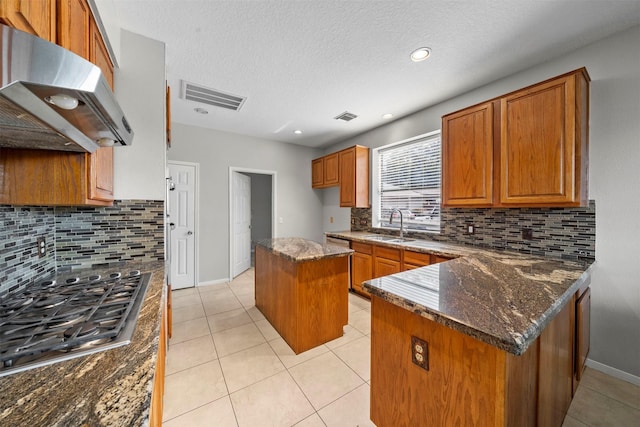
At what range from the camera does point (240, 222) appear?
4555 mm

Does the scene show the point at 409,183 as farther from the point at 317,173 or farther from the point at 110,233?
the point at 110,233

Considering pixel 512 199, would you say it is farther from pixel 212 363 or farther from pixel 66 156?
pixel 66 156

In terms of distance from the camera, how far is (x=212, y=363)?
1998mm

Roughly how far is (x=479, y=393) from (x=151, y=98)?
107 inches

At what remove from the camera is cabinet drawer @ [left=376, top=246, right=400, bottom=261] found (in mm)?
2889

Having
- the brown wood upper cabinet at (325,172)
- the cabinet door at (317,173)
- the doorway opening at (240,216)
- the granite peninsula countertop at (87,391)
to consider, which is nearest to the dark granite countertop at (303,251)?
the granite peninsula countertop at (87,391)

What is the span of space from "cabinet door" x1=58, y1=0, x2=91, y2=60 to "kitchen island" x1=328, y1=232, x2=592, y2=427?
70.6 inches

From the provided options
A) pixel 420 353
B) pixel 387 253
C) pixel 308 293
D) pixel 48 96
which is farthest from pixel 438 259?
pixel 48 96

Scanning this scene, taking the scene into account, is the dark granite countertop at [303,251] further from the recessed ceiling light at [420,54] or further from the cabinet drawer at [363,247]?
the recessed ceiling light at [420,54]

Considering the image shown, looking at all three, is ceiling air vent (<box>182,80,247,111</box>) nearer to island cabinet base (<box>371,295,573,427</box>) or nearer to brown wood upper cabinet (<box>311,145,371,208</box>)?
brown wood upper cabinet (<box>311,145,371,208</box>)

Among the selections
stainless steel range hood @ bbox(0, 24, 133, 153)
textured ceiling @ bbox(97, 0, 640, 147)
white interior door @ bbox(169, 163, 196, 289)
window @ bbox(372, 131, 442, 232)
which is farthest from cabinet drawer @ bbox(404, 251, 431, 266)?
white interior door @ bbox(169, 163, 196, 289)

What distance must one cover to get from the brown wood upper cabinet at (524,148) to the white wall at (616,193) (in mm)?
103

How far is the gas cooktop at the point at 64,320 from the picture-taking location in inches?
28.0

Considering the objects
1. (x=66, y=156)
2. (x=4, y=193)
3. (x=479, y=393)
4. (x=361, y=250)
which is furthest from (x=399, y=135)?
(x=4, y=193)
